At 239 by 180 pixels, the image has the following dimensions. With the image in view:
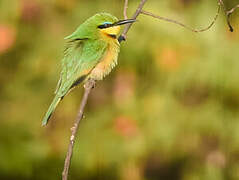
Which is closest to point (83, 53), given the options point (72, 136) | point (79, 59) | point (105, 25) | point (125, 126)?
point (79, 59)

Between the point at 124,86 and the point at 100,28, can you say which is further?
the point at 124,86

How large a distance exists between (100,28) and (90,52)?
0.10 metres

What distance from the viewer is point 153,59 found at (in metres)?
3.67

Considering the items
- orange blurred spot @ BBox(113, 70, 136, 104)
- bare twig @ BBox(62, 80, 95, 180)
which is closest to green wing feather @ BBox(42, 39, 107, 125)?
bare twig @ BBox(62, 80, 95, 180)

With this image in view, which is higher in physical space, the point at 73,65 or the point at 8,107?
the point at 73,65

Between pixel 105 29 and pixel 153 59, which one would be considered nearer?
pixel 105 29

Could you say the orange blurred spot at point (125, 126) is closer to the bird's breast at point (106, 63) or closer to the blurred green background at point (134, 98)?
the blurred green background at point (134, 98)

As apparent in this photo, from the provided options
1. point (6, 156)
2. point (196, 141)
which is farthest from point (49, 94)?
point (196, 141)

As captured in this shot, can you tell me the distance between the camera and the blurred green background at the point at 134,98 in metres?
3.58

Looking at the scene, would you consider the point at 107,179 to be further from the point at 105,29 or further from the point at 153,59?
the point at 105,29

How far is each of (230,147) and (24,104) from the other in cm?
109

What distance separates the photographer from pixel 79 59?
94.6 inches

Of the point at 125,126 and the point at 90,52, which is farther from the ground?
the point at 90,52

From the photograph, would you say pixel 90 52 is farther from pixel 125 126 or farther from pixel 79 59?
pixel 125 126
